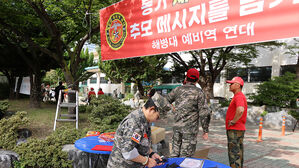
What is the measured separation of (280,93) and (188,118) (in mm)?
11764

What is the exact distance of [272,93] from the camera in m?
13.3

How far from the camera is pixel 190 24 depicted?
142 inches

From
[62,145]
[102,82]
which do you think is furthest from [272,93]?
[102,82]

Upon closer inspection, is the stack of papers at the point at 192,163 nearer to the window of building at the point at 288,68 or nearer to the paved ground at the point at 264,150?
the paved ground at the point at 264,150

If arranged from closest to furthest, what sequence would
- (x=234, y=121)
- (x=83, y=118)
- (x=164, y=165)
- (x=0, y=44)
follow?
(x=164, y=165) → (x=234, y=121) → (x=83, y=118) → (x=0, y=44)

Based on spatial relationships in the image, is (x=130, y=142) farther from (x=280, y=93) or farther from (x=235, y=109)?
(x=280, y=93)

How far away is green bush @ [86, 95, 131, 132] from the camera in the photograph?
19.0ft

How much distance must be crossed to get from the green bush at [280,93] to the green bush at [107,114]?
35.1ft

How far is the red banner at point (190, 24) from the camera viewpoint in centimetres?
279

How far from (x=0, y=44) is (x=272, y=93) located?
1630 cm

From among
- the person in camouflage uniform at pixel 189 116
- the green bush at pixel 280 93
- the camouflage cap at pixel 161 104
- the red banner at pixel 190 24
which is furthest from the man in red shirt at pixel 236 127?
the green bush at pixel 280 93

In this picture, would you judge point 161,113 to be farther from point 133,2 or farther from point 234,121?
point 133,2

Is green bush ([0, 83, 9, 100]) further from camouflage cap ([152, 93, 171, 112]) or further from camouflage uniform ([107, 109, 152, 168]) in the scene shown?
camouflage cap ([152, 93, 171, 112])

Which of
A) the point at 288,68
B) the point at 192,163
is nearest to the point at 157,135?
the point at 192,163
